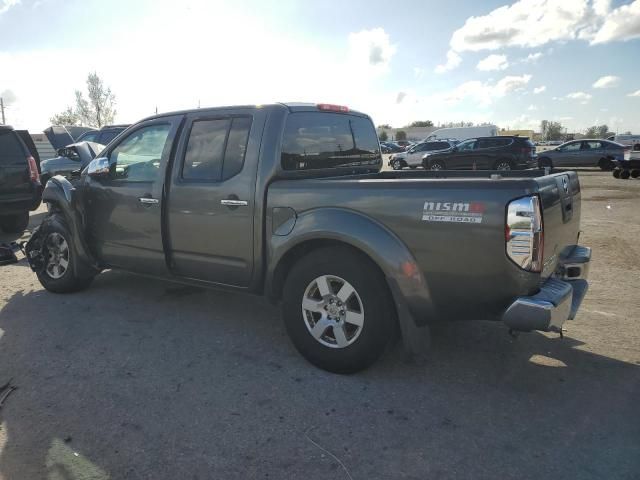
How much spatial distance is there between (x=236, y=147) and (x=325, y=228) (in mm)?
1151

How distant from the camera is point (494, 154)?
2100 centimetres

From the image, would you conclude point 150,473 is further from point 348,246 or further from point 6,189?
point 6,189

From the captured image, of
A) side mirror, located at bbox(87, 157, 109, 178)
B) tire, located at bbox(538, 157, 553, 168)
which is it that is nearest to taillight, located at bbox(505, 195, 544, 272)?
side mirror, located at bbox(87, 157, 109, 178)

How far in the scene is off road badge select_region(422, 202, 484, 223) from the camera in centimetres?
282

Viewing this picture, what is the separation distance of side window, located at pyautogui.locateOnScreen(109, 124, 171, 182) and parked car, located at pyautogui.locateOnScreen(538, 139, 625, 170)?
73.5 ft

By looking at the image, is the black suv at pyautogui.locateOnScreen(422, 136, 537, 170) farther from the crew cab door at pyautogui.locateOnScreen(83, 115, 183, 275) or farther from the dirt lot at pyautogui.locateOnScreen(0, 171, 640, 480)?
the crew cab door at pyautogui.locateOnScreen(83, 115, 183, 275)

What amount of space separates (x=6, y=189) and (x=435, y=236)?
7657mm

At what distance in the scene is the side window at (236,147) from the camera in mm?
3900

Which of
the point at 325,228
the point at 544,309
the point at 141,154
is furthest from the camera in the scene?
the point at 141,154

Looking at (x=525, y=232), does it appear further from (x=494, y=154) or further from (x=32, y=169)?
(x=494, y=154)

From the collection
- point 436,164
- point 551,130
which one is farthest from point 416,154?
point 551,130

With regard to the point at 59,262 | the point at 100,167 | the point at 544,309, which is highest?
the point at 100,167

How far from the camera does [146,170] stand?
4.55m

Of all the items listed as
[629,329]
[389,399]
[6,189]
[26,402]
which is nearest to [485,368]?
[389,399]
